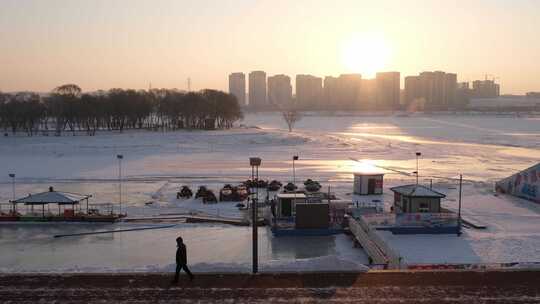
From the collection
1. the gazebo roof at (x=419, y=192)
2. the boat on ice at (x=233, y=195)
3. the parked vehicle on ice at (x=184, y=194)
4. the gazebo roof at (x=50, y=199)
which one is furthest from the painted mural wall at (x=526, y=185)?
the gazebo roof at (x=50, y=199)

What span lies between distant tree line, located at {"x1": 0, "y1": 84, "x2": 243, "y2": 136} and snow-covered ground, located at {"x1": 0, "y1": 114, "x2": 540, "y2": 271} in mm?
18582

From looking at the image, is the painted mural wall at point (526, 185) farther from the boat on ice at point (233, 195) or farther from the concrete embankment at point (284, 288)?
the concrete embankment at point (284, 288)

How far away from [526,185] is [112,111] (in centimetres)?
7619

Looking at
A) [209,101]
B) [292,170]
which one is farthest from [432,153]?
[209,101]

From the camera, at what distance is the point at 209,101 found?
343 ft

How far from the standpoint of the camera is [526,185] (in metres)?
28.2

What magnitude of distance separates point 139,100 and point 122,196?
7398cm

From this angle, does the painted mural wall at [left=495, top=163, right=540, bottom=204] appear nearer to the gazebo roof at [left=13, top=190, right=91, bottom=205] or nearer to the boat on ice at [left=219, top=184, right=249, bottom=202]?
the boat on ice at [left=219, top=184, right=249, bottom=202]

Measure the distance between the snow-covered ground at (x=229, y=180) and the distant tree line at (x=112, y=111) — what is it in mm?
18582

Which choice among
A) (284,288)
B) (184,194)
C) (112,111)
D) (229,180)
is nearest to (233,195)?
(184,194)

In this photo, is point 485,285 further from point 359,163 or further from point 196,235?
point 359,163

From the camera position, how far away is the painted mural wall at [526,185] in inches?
1083

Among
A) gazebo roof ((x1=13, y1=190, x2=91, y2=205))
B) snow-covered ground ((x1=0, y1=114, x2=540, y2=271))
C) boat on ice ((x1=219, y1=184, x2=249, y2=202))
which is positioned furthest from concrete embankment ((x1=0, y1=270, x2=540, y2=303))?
Answer: boat on ice ((x1=219, y1=184, x2=249, y2=202))

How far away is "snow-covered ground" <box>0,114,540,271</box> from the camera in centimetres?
1752
